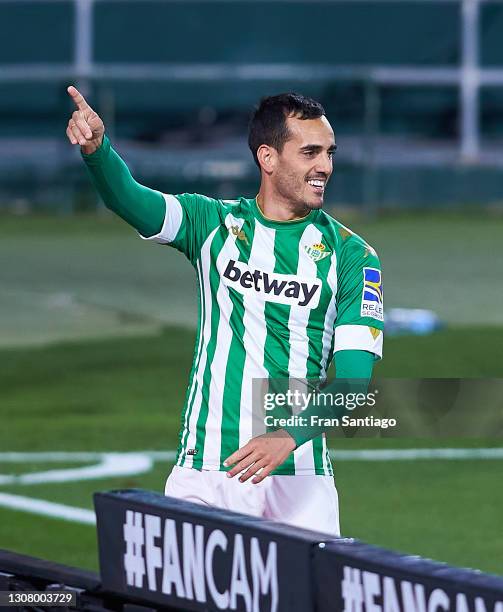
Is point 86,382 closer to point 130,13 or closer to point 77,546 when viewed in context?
point 77,546

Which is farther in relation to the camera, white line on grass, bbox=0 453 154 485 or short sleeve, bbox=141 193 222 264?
white line on grass, bbox=0 453 154 485

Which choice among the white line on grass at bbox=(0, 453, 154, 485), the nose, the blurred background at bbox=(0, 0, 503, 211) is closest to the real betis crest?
the nose

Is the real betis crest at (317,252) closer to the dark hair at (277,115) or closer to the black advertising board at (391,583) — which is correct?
the dark hair at (277,115)

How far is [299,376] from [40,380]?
7.53 meters

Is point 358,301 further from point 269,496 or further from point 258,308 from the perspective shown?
point 269,496

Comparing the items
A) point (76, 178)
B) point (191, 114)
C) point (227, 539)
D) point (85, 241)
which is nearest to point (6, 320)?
point (85, 241)

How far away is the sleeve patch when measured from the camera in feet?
17.6

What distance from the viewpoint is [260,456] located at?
202 inches

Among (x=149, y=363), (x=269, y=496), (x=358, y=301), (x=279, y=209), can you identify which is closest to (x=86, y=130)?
(x=279, y=209)

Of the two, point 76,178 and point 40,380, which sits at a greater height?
point 76,178

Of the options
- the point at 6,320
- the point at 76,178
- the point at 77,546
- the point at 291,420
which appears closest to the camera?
the point at 291,420

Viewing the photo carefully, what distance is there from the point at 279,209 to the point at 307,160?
217mm

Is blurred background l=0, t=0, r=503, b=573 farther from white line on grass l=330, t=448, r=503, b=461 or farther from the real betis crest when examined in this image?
the real betis crest

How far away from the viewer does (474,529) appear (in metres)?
8.28
